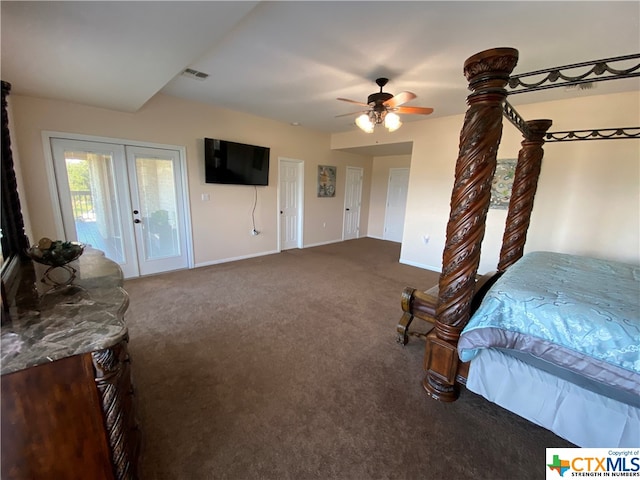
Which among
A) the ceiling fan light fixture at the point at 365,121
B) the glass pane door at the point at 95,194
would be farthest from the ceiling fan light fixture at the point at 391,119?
the glass pane door at the point at 95,194

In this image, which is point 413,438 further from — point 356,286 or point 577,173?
point 577,173

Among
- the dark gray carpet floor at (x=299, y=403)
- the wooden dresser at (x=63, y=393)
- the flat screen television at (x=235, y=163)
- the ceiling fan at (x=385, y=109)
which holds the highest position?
the ceiling fan at (x=385, y=109)

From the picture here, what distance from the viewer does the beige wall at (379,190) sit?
6914mm

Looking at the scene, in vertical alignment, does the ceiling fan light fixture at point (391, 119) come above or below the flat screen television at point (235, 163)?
above

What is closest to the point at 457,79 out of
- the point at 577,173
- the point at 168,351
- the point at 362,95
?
the point at 362,95

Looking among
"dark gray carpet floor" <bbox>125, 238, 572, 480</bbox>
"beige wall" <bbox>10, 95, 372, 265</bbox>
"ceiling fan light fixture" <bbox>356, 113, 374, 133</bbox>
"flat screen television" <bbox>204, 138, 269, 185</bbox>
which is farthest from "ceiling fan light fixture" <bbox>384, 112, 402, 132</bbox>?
"beige wall" <bbox>10, 95, 372, 265</bbox>

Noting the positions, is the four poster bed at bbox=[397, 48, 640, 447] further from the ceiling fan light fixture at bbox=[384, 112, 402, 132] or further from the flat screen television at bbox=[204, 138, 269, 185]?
the flat screen television at bbox=[204, 138, 269, 185]

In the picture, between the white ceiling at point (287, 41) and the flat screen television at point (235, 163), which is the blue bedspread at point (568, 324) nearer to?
the white ceiling at point (287, 41)

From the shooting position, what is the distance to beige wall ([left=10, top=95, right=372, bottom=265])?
300cm

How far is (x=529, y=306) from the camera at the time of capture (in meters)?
1.47

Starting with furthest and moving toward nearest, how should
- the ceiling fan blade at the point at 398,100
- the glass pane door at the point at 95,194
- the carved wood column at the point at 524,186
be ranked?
the glass pane door at the point at 95,194 < the ceiling fan blade at the point at 398,100 < the carved wood column at the point at 524,186

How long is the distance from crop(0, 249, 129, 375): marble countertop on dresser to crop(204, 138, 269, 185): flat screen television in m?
3.05

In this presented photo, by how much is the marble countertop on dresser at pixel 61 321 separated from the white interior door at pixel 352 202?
19.0 feet

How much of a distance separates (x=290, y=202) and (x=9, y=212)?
419 centimetres
